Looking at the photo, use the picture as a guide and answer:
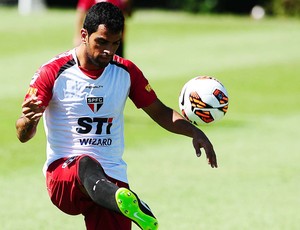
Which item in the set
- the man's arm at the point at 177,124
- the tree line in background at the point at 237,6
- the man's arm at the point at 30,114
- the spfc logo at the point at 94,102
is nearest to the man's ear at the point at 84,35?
the spfc logo at the point at 94,102

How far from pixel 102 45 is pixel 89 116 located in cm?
56

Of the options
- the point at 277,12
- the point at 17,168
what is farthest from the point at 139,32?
the point at 17,168

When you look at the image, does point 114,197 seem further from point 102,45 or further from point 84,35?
point 84,35

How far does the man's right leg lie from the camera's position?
6176 millimetres

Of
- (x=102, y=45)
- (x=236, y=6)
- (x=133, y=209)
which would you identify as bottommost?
(x=236, y=6)

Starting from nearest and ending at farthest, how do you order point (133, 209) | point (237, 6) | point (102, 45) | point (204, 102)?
point (133, 209), point (102, 45), point (204, 102), point (237, 6)

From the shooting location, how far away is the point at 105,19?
6.65m

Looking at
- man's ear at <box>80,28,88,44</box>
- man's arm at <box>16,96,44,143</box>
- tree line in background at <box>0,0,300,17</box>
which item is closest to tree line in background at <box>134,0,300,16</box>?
tree line in background at <box>0,0,300,17</box>

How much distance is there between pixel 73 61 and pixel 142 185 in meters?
4.08

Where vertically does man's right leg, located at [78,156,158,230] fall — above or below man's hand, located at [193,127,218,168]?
below

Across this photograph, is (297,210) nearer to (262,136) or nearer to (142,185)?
(142,185)

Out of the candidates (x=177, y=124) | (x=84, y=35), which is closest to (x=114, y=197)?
(x=177, y=124)

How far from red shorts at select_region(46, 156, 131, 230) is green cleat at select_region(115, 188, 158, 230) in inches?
20.4

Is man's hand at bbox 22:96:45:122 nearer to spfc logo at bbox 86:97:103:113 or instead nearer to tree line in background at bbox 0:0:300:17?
spfc logo at bbox 86:97:103:113
